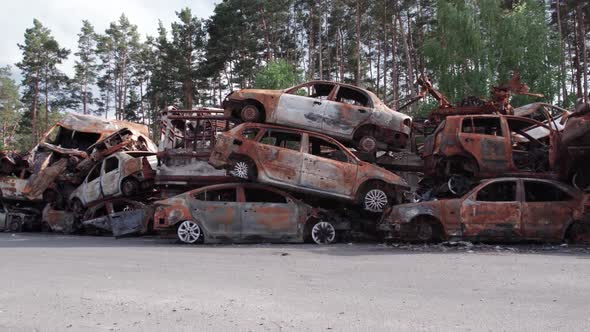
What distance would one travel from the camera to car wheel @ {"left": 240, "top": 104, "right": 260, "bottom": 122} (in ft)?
37.7

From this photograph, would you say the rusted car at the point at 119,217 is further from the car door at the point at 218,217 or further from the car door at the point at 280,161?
the car door at the point at 280,161

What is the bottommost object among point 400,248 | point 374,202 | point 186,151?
point 400,248

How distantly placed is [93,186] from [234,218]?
224 inches

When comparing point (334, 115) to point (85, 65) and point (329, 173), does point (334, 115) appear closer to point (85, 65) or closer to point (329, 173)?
point (329, 173)

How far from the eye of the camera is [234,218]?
9.97m

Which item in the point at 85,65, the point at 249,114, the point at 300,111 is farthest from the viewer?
the point at 85,65

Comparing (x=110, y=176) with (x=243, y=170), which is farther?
(x=110, y=176)

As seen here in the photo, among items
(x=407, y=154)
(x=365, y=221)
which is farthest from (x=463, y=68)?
(x=365, y=221)

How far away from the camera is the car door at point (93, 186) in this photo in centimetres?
1337

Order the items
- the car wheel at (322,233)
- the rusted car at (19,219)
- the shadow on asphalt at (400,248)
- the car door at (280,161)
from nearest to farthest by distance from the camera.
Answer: the shadow on asphalt at (400,248) → the car wheel at (322,233) → the car door at (280,161) → the rusted car at (19,219)

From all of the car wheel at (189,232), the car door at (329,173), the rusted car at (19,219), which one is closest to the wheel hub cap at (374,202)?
the car door at (329,173)

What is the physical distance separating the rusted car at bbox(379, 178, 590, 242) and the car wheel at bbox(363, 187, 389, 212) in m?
0.86

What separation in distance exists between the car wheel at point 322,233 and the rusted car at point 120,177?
16.9ft

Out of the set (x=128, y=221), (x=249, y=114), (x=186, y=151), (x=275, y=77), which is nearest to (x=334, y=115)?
(x=249, y=114)
